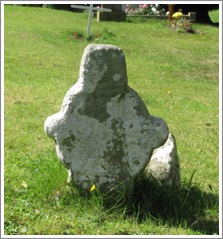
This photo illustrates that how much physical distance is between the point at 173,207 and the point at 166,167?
0.44m

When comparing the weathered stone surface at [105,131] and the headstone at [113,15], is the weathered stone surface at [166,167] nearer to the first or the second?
the weathered stone surface at [105,131]

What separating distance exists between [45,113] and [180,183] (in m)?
3.21

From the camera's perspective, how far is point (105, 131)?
13.9ft

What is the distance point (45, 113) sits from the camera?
24.1 feet

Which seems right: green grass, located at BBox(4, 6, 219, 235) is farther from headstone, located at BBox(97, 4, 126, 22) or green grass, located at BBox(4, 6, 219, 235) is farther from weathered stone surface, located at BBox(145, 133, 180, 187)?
headstone, located at BBox(97, 4, 126, 22)

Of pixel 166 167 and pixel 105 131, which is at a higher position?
pixel 105 131

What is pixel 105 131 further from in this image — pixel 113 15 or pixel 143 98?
pixel 113 15

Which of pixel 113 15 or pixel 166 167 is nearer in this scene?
pixel 166 167

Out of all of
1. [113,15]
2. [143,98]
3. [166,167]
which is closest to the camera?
[166,167]

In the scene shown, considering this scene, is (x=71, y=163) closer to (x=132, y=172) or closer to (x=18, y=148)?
(x=132, y=172)

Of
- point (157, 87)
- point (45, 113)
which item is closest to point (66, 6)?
point (157, 87)

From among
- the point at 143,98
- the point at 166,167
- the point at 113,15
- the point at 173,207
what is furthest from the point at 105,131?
the point at 113,15

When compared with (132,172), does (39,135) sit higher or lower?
lower

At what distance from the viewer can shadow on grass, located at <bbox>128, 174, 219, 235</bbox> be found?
4.18 metres
